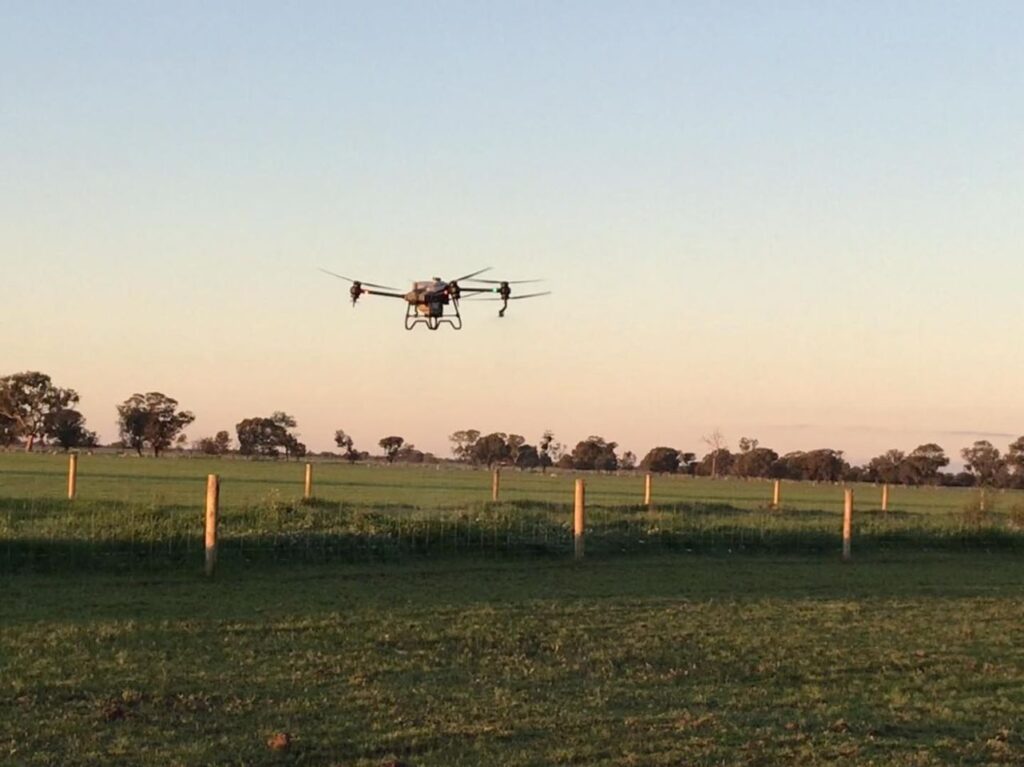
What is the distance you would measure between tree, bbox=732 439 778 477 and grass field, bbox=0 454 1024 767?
90962mm

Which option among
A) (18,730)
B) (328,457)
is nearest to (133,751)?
(18,730)

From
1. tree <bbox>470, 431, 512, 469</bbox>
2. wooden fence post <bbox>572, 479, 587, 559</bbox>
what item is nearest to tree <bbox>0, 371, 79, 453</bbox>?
tree <bbox>470, 431, 512, 469</bbox>

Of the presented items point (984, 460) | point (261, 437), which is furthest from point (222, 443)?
point (984, 460)

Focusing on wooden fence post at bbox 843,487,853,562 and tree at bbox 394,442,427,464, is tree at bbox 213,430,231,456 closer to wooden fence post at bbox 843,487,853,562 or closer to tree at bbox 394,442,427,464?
tree at bbox 394,442,427,464

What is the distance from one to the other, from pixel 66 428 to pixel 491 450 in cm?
4140

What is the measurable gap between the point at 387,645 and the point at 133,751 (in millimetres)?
3806

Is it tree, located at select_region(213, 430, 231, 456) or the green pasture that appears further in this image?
tree, located at select_region(213, 430, 231, 456)

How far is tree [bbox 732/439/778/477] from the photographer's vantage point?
110 m

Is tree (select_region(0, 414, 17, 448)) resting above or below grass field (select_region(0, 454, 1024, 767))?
above

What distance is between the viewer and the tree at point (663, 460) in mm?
115250

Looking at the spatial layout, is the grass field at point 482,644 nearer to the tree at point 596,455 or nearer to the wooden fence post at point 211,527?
the wooden fence post at point 211,527

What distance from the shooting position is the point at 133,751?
660 cm

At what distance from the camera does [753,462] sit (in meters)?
112

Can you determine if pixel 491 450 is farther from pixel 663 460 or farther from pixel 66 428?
pixel 66 428
